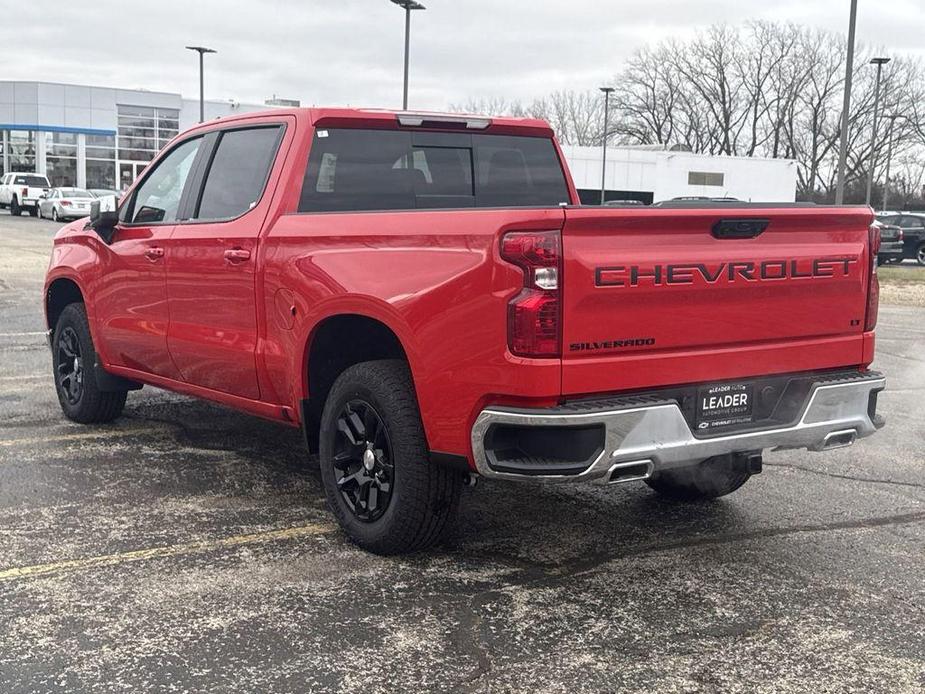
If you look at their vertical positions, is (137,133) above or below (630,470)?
above

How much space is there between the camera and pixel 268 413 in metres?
5.21

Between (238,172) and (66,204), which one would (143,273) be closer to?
(238,172)

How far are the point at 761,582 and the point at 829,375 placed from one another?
0.93m

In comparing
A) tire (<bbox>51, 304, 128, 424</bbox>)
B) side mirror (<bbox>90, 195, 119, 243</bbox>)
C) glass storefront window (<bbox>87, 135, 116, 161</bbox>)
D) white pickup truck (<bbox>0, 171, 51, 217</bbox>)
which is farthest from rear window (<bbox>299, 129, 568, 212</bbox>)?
glass storefront window (<bbox>87, 135, 116, 161</bbox>)

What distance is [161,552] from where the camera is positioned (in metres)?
4.50

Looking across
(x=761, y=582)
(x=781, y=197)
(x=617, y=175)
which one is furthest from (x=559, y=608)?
(x=781, y=197)

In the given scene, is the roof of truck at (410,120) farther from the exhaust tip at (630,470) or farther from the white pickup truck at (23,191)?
the white pickup truck at (23,191)

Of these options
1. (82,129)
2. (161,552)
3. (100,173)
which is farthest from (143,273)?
(100,173)

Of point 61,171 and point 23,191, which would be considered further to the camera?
point 61,171

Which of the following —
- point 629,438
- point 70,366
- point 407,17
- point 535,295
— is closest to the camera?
point 535,295

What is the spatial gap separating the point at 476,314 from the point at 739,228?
1097 mm

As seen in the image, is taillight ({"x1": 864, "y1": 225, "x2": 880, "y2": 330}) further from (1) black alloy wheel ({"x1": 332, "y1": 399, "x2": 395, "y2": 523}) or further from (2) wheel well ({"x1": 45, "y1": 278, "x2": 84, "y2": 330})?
(2) wheel well ({"x1": 45, "y1": 278, "x2": 84, "y2": 330})

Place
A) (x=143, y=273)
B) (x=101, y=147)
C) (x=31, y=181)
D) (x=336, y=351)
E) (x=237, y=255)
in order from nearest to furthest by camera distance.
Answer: (x=336, y=351), (x=237, y=255), (x=143, y=273), (x=31, y=181), (x=101, y=147)

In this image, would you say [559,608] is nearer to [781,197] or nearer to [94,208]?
[94,208]
